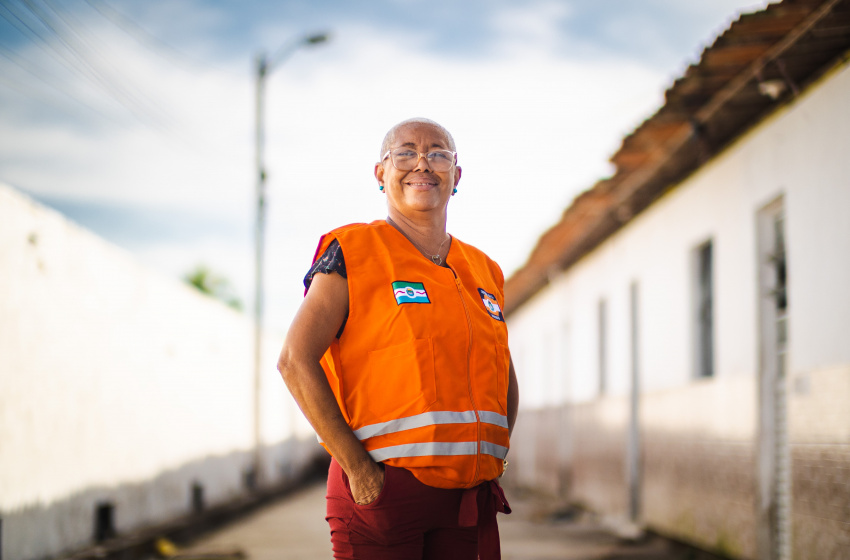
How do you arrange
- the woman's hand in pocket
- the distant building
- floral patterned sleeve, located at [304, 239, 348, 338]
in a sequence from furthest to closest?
1. the distant building
2. floral patterned sleeve, located at [304, 239, 348, 338]
3. the woman's hand in pocket

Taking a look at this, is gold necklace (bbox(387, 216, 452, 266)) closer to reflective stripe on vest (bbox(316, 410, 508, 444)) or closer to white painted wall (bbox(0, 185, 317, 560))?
reflective stripe on vest (bbox(316, 410, 508, 444))

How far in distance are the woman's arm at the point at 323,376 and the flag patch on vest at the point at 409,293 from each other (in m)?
0.14

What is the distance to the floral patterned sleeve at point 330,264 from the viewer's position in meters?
2.59

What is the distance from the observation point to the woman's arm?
247cm

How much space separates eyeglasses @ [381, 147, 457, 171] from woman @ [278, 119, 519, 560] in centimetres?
24

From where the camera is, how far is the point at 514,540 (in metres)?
10.6

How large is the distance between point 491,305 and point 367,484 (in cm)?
70

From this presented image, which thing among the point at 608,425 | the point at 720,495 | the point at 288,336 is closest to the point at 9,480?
Answer: the point at 288,336

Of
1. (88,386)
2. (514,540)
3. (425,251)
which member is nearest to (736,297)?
(514,540)

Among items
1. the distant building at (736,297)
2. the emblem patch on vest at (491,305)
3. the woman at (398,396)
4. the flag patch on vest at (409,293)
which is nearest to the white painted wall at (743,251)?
the distant building at (736,297)

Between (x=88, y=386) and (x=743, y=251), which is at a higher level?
(x=743, y=251)

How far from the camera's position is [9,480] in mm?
6676

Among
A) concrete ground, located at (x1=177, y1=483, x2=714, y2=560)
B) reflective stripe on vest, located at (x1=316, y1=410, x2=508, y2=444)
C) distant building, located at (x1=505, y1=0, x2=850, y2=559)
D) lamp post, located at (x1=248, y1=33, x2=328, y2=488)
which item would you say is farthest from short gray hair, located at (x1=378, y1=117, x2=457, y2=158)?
lamp post, located at (x1=248, y1=33, x2=328, y2=488)

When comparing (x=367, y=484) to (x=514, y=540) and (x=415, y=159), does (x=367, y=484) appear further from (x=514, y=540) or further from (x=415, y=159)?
(x=514, y=540)
